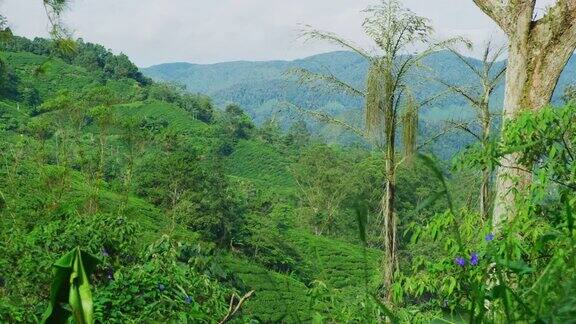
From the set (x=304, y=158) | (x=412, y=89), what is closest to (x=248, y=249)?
(x=304, y=158)

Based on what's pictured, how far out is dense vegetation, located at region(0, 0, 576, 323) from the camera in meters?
1.08

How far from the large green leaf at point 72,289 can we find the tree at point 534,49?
477cm

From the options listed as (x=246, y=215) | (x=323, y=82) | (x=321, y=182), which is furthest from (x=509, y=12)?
(x=321, y=182)

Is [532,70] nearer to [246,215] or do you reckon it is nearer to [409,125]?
[409,125]

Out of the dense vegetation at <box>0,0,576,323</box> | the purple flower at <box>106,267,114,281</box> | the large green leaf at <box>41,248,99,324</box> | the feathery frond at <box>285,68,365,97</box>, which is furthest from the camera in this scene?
the feathery frond at <box>285,68,365,97</box>

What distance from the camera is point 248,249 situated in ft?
115

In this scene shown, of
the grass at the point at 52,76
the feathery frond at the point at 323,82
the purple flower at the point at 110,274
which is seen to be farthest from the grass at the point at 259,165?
the purple flower at the point at 110,274

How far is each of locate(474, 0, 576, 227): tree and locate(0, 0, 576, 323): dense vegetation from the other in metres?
0.41

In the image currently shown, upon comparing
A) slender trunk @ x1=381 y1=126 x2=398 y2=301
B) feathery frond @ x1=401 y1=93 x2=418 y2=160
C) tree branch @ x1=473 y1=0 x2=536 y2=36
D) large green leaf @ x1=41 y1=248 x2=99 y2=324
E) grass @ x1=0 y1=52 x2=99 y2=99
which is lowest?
slender trunk @ x1=381 y1=126 x2=398 y2=301

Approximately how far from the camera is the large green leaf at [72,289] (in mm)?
946

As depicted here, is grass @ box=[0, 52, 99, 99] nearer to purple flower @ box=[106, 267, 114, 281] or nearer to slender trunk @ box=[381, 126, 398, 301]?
slender trunk @ box=[381, 126, 398, 301]

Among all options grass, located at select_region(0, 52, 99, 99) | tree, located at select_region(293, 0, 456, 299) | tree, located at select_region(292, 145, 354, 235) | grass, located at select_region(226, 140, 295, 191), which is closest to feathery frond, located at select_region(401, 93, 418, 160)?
tree, located at select_region(293, 0, 456, 299)

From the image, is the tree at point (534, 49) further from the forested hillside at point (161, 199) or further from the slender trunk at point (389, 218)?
the slender trunk at point (389, 218)

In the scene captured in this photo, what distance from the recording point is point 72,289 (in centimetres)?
96
